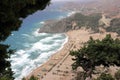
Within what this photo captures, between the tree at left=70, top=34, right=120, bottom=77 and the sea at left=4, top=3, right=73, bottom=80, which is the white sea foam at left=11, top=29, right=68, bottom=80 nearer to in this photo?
the sea at left=4, top=3, right=73, bottom=80

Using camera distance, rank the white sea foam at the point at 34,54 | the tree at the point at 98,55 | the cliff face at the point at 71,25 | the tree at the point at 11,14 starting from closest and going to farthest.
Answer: the tree at the point at 11,14
the tree at the point at 98,55
the white sea foam at the point at 34,54
the cliff face at the point at 71,25

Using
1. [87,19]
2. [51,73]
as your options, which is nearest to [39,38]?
[87,19]

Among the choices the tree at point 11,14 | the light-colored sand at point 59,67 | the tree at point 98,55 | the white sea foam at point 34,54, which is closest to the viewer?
the tree at point 11,14

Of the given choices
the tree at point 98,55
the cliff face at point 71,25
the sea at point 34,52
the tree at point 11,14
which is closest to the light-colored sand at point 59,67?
the sea at point 34,52

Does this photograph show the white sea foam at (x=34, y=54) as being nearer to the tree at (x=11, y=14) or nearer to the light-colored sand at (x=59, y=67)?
the light-colored sand at (x=59, y=67)

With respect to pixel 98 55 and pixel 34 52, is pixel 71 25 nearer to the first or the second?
pixel 34 52

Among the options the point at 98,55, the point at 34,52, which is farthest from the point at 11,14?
the point at 34,52

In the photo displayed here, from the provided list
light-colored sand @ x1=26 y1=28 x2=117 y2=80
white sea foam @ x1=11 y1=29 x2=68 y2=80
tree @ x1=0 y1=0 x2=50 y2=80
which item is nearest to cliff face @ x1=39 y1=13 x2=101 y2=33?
white sea foam @ x1=11 y1=29 x2=68 y2=80

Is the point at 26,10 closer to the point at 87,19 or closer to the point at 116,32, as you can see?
the point at 116,32

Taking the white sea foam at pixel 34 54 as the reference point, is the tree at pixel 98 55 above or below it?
below
